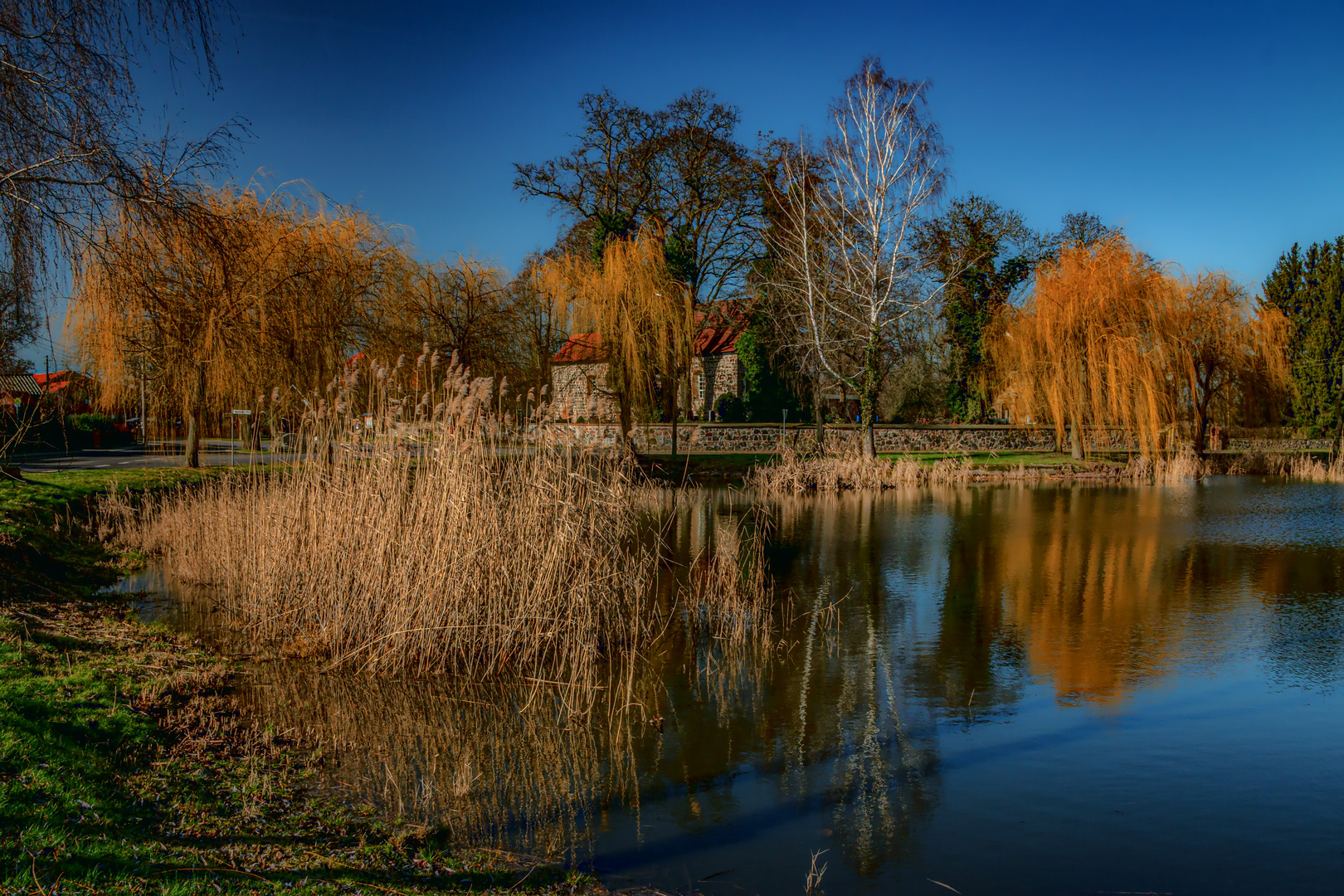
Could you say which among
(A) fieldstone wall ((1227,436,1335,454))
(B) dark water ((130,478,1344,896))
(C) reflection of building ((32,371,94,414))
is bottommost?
(B) dark water ((130,478,1344,896))

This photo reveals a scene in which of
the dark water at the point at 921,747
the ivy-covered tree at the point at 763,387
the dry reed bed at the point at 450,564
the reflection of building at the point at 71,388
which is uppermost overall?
the ivy-covered tree at the point at 763,387

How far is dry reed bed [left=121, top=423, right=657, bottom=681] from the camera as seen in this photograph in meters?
6.88

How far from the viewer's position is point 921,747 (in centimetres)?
542

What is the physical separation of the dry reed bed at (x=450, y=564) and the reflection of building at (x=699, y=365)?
14.7 meters

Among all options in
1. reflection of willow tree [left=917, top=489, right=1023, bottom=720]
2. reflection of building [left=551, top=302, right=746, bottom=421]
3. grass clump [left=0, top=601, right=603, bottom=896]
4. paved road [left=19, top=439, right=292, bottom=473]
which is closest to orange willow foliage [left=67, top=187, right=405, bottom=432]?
paved road [left=19, top=439, right=292, bottom=473]

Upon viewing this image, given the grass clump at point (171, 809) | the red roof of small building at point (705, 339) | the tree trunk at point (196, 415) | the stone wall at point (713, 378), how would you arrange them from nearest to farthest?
the grass clump at point (171, 809)
the tree trunk at point (196, 415)
the red roof of small building at point (705, 339)
the stone wall at point (713, 378)

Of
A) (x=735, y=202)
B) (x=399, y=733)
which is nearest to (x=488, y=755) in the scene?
(x=399, y=733)

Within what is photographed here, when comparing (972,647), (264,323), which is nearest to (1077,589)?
(972,647)

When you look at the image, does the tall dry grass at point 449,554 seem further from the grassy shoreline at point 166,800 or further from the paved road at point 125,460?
the paved road at point 125,460

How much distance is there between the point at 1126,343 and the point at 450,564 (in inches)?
918

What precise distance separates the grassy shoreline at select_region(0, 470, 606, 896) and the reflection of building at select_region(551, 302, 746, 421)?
17.1 meters

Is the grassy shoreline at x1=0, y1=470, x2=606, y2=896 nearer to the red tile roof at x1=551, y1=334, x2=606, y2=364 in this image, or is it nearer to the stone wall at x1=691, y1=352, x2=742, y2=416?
the red tile roof at x1=551, y1=334, x2=606, y2=364

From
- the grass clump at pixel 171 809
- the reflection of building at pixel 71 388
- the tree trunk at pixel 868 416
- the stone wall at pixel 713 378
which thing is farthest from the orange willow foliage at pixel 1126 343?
the grass clump at pixel 171 809

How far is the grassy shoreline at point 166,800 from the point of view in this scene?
10.3 feet
